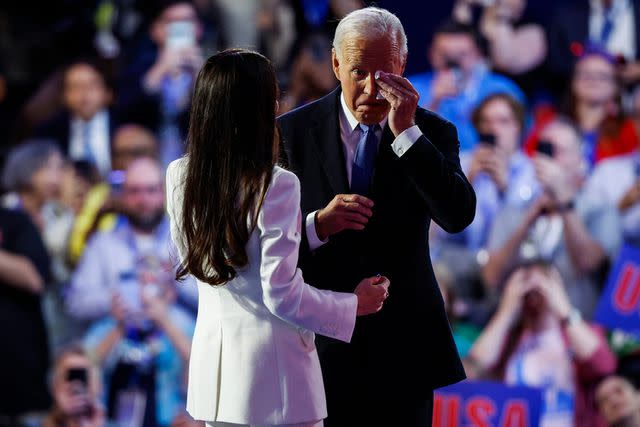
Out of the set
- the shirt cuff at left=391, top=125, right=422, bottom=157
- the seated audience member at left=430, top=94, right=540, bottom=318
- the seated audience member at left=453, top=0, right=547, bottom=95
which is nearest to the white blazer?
the shirt cuff at left=391, top=125, right=422, bottom=157

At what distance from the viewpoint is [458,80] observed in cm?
482

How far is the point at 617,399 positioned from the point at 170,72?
2.69 m

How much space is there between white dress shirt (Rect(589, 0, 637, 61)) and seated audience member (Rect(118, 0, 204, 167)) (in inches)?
76.4

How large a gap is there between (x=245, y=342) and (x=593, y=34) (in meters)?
3.26

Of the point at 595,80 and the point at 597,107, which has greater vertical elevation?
the point at 595,80

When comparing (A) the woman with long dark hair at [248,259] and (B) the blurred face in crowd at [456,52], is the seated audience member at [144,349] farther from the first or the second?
(A) the woman with long dark hair at [248,259]

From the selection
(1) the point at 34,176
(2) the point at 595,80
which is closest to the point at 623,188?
(2) the point at 595,80

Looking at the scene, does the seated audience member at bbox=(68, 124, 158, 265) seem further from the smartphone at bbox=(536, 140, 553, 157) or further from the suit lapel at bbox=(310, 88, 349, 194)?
the suit lapel at bbox=(310, 88, 349, 194)

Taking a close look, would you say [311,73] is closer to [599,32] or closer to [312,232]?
[599,32]

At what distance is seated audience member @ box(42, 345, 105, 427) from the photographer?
531 centimetres

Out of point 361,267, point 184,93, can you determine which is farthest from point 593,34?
point 361,267

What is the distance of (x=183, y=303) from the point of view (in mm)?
5250

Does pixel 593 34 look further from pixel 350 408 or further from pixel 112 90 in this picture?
pixel 350 408

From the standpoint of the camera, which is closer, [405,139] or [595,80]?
[405,139]
